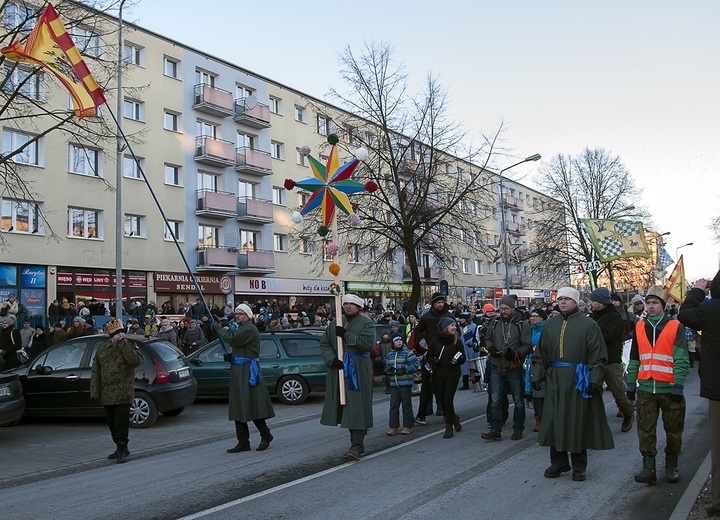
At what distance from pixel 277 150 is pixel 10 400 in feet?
110

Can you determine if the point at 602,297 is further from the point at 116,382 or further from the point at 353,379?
the point at 116,382

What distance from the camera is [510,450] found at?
8.58 metres

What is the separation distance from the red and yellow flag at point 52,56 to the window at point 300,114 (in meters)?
32.3

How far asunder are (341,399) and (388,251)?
62.5 ft

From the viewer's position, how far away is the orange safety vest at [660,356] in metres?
6.66

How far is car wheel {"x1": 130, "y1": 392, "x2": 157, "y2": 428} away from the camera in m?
11.8

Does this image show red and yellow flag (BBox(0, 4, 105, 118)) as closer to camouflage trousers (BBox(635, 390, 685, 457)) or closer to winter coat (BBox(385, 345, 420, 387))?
winter coat (BBox(385, 345, 420, 387))

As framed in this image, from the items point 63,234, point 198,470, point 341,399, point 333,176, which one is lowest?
point 198,470

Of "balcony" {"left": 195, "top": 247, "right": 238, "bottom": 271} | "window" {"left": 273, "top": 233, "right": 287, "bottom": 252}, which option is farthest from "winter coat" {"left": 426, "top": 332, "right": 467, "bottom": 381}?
"window" {"left": 273, "top": 233, "right": 287, "bottom": 252}

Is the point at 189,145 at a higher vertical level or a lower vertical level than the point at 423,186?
higher

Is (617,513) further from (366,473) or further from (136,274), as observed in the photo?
(136,274)

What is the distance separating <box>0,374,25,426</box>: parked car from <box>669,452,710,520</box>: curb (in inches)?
358

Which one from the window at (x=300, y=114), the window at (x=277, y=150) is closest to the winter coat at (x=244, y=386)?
the window at (x=277, y=150)

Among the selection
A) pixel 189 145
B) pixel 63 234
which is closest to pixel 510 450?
pixel 63 234
